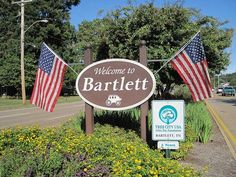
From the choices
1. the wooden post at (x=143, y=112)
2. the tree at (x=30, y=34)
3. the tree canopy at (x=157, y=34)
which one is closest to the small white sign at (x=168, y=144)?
the wooden post at (x=143, y=112)

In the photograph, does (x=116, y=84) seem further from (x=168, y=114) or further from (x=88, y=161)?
(x=88, y=161)

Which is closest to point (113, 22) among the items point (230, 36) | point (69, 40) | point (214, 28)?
point (214, 28)

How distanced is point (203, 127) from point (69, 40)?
144 ft

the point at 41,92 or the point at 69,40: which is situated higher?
the point at 69,40

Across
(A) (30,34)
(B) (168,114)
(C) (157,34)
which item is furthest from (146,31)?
(A) (30,34)

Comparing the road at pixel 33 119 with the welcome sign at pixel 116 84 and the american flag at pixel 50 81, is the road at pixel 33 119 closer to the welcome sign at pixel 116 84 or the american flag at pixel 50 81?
the american flag at pixel 50 81

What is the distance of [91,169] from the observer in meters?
4.33

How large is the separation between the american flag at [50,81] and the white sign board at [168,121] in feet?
8.44

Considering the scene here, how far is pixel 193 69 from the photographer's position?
798 cm

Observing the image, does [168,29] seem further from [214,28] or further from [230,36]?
[230,36]

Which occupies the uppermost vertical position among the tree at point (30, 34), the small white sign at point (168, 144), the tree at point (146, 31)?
the tree at point (30, 34)

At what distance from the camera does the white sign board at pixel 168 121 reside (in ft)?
22.0

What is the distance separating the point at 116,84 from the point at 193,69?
163 cm

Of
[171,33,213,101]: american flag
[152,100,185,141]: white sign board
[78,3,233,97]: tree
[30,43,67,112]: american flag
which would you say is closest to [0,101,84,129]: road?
[78,3,233,97]: tree
